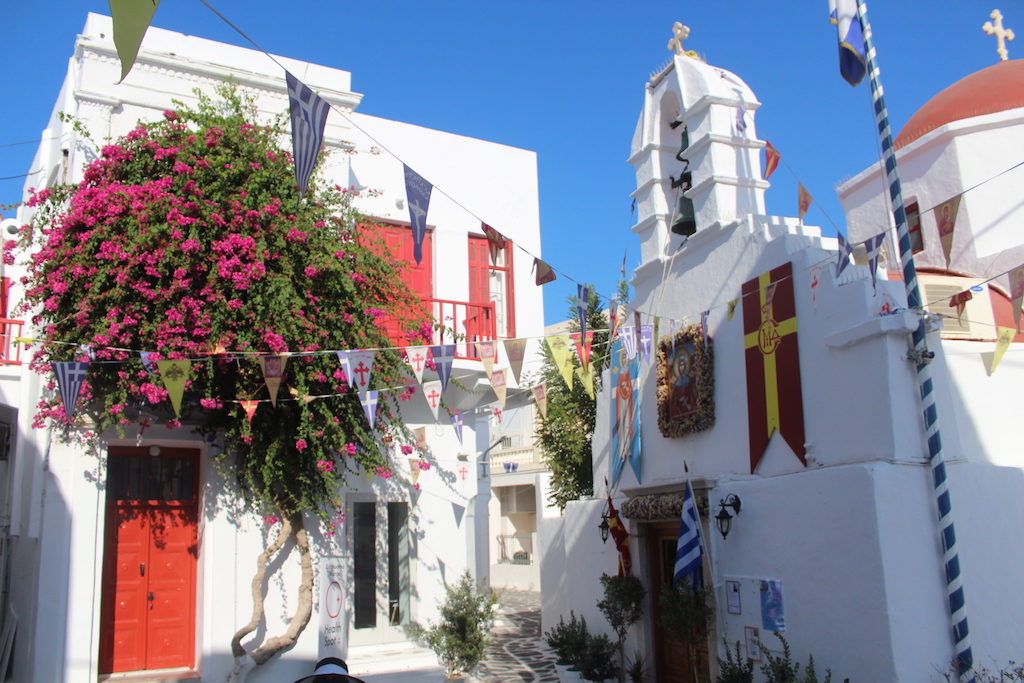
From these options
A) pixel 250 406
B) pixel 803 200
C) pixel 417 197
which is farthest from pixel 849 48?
pixel 250 406

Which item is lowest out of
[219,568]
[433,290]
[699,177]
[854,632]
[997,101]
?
[854,632]

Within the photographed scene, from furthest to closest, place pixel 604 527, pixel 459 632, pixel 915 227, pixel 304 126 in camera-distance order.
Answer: pixel 915 227, pixel 604 527, pixel 459 632, pixel 304 126

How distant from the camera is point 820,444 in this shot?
8406 mm

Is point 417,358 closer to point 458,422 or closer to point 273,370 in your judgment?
point 273,370

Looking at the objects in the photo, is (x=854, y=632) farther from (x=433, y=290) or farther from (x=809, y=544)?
(x=433, y=290)

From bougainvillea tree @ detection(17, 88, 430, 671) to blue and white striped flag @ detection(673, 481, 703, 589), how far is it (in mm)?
3590

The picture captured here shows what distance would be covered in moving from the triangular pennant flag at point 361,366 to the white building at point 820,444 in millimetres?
3997

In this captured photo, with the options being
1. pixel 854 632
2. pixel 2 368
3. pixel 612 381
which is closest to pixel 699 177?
pixel 612 381

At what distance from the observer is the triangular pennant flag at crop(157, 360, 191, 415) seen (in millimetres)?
7938

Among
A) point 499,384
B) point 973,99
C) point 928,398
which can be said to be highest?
point 973,99

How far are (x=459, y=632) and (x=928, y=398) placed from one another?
20.1 ft

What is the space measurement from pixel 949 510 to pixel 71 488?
A: 351 inches

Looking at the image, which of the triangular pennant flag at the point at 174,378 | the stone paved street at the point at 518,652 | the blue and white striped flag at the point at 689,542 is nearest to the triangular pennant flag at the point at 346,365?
the triangular pennant flag at the point at 174,378

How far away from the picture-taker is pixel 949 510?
7.38m
